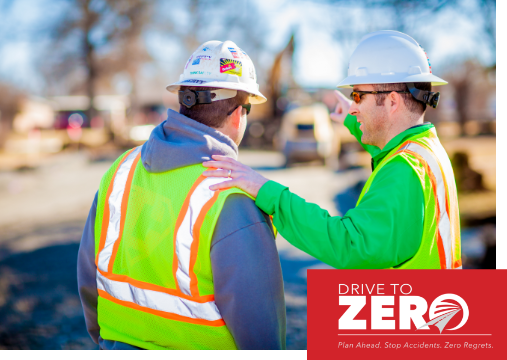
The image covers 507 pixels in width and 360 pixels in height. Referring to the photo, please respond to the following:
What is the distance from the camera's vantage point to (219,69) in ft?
6.27

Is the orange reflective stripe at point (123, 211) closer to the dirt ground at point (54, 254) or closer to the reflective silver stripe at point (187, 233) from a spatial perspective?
the reflective silver stripe at point (187, 233)

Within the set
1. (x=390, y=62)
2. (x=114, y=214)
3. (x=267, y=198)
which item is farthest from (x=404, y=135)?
(x=114, y=214)

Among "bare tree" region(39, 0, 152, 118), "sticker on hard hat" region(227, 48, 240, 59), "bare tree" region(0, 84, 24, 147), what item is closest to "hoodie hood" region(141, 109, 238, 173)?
"sticker on hard hat" region(227, 48, 240, 59)

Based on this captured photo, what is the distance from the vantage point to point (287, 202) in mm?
1853

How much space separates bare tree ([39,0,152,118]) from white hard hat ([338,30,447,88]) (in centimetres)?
2482

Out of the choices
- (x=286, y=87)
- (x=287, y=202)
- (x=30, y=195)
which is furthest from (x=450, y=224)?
(x=286, y=87)

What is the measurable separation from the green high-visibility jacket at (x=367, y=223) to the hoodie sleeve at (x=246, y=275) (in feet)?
0.58

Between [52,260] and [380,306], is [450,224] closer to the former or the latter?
[380,306]

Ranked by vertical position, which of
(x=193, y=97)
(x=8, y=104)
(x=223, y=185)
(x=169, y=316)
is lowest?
(x=169, y=316)

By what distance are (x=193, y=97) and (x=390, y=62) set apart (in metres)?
1.07

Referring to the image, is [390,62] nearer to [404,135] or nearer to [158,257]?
[404,135]

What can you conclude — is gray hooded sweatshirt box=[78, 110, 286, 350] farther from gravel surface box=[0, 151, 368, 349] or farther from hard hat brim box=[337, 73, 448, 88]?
gravel surface box=[0, 151, 368, 349]

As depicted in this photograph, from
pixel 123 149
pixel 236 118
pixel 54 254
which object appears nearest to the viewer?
pixel 236 118

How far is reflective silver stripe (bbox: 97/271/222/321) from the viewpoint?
167cm
